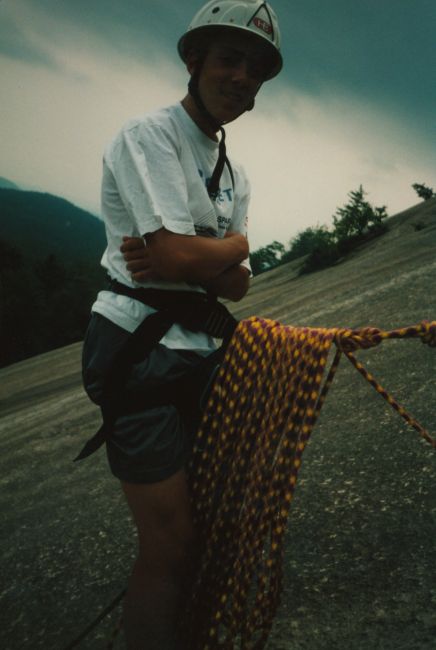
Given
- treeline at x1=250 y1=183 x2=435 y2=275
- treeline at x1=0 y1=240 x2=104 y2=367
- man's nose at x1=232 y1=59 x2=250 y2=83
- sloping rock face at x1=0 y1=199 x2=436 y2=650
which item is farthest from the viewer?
treeline at x1=0 y1=240 x2=104 y2=367

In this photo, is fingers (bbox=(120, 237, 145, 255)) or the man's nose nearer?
fingers (bbox=(120, 237, 145, 255))

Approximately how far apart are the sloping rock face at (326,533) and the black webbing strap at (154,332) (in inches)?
54.5

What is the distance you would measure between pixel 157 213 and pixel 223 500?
110 centimetres

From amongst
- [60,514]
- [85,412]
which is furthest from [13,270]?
[60,514]

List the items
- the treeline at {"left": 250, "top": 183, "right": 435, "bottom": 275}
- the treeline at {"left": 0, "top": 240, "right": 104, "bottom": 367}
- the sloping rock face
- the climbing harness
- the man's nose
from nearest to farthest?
1. the climbing harness
2. the man's nose
3. the sloping rock face
4. the treeline at {"left": 250, "top": 183, "right": 435, "bottom": 275}
5. the treeline at {"left": 0, "top": 240, "right": 104, "bottom": 367}

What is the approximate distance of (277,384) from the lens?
5.89ft

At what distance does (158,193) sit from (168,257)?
0.75 ft

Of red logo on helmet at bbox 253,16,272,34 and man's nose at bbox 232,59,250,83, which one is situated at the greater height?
red logo on helmet at bbox 253,16,272,34

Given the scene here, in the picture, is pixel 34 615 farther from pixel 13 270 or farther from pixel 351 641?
pixel 13 270

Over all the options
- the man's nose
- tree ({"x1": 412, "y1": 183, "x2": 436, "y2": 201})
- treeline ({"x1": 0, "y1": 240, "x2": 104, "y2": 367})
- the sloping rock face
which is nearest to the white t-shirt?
the man's nose

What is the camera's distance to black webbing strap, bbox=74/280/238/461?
71.2 inches

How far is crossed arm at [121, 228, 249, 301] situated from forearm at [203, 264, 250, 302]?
0.16ft

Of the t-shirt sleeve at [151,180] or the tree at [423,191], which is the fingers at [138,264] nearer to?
the t-shirt sleeve at [151,180]

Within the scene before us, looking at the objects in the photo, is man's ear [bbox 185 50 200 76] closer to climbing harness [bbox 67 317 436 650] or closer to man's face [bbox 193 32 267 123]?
man's face [bbox 193 32 267 123]
